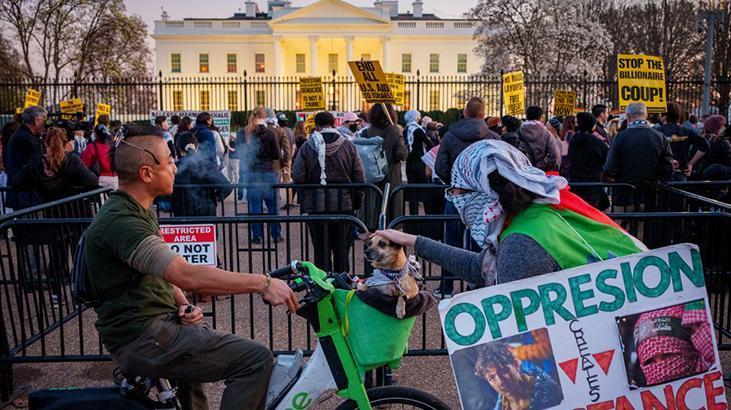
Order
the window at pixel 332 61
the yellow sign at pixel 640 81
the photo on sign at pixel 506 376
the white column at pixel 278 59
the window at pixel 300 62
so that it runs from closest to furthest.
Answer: the photo on sign at pixel 506 376 → the yellow sign at pixel 640 81 → the white column at pixel 278 59 → the window at pixel 332 61 → the window at pixel 300 62

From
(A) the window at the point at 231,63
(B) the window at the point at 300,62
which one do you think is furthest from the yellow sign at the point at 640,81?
(B) the window at the point at 300,62

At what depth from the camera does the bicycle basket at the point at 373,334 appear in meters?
2.85

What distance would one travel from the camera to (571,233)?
9.09 ft

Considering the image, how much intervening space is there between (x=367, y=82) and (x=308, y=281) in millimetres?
9424

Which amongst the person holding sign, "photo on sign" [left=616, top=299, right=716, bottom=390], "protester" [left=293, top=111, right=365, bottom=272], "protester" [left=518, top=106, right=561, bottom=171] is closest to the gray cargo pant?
the person holding sign

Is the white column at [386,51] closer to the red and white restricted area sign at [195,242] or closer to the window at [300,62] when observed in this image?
the window at [300,62]

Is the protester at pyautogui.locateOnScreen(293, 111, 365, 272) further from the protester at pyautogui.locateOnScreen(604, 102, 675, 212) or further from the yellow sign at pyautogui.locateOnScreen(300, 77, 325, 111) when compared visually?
the yellow sign at pyautogui.locateOnScreen(300, 77, 325, 111)

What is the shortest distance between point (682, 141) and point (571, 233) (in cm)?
853

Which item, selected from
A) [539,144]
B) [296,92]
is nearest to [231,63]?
[296,92]

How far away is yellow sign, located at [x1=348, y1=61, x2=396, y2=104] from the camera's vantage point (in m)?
11.9

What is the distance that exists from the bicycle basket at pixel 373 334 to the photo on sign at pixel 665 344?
2.81 feet

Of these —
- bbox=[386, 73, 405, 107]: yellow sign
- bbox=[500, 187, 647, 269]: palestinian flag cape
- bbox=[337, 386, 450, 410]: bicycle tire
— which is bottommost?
bbox=[337, 386, 450, 410]: bicycle tire

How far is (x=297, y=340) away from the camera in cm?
600

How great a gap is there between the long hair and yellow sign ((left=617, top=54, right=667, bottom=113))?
7137 millimetres
